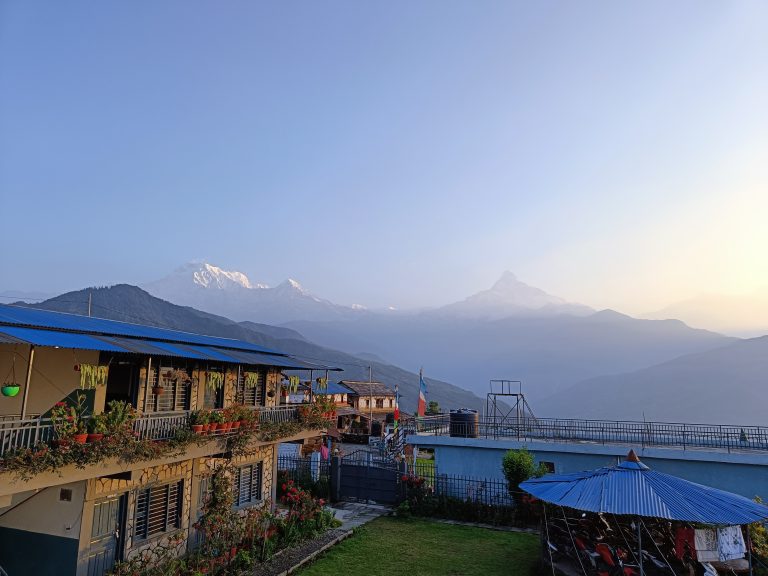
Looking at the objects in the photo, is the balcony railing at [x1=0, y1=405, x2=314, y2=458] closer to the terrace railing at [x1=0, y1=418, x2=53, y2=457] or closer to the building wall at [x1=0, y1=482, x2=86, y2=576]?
the terrace railing at [x1=0, y1=418, x2=53, y2=457]

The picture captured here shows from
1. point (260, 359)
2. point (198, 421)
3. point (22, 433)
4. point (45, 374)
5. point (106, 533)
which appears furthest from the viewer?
point (260, 359)

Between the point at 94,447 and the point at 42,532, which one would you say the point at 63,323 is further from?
the point at 42,532

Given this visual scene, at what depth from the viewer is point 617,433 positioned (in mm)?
23078

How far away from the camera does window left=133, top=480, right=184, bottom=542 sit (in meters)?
14.3

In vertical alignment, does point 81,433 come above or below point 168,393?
below

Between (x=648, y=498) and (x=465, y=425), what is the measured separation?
42.1 feet

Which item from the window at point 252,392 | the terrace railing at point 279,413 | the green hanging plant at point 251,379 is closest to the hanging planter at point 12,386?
the green hanging plant at point 251,379

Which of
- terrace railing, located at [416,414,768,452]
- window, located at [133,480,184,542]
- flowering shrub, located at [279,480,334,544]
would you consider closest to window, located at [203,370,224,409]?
window, located at [133,480,184,542]

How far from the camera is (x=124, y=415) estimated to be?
11.9 meters

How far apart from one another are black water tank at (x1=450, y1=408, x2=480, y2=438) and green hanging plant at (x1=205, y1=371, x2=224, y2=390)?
36.7 feet

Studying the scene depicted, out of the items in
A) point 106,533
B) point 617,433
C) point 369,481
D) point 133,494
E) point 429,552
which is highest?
point 617,433

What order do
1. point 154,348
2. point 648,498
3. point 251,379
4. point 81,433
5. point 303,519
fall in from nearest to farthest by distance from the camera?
point 81,433
point 648,498
point 154,348
point 303,519
point 251,379

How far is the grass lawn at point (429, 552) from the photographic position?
14.3 metres

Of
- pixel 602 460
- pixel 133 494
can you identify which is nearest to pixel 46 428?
pixel 133 494
